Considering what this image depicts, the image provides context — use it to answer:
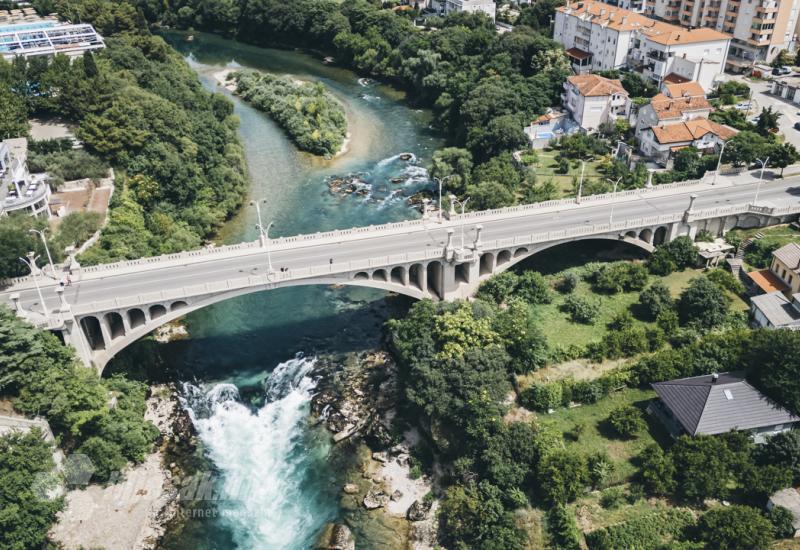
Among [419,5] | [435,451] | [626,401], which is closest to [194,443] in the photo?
[435,451]

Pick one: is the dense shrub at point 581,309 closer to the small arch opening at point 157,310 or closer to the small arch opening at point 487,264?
the small arch opening at point 487,264

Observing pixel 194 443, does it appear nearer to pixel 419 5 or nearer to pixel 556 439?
pixel 556 439

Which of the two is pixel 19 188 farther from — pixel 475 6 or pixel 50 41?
pixel 475 6

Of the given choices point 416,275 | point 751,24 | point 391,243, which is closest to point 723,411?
point 416,275

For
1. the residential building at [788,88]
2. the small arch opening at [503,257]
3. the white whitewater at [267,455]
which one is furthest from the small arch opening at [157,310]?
the residential building at [788,88]

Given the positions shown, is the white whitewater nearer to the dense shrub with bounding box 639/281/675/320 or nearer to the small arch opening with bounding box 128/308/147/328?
the small arch opening with bounding box 128/308/147/328
